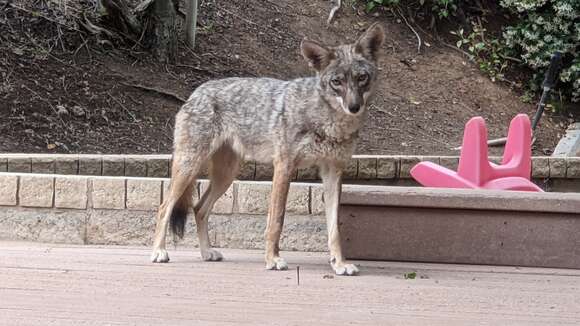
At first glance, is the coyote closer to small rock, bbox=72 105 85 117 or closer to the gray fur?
the gray fur

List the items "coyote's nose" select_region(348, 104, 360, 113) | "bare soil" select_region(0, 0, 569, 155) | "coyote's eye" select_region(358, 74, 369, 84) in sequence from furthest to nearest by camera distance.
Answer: "bare soil" select_region(0, 0, 569, 155) → "coyote's eye" select_region(358, 74, 369, 84) → "coyote's nose" select_region(348, 104, 360, 113)

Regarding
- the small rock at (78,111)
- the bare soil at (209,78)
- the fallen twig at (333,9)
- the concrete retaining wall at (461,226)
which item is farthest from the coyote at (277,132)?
the fallen twig at (333,9)

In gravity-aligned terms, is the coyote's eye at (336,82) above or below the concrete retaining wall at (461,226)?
above

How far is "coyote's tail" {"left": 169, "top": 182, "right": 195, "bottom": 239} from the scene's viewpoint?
5715mm

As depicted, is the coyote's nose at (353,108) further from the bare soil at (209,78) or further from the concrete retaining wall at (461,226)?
the bare soil at (209,78)

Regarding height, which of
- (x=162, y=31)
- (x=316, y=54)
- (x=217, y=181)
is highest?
(x=162, y=31)

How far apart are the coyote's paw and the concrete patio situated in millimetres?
90

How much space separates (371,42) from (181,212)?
1674 mm

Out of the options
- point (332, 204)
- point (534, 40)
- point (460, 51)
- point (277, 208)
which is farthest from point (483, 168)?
point (460, 51)

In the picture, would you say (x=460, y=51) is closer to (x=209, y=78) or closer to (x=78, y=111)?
(x=209, y=78)

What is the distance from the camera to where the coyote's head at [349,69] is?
17.0ft

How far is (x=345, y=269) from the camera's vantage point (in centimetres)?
512

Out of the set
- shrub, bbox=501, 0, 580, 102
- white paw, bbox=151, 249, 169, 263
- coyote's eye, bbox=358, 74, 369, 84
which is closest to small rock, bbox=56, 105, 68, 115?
white paw, bbox=151, 249, 169, 263

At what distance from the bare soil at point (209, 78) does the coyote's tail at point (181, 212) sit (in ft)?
12.5
